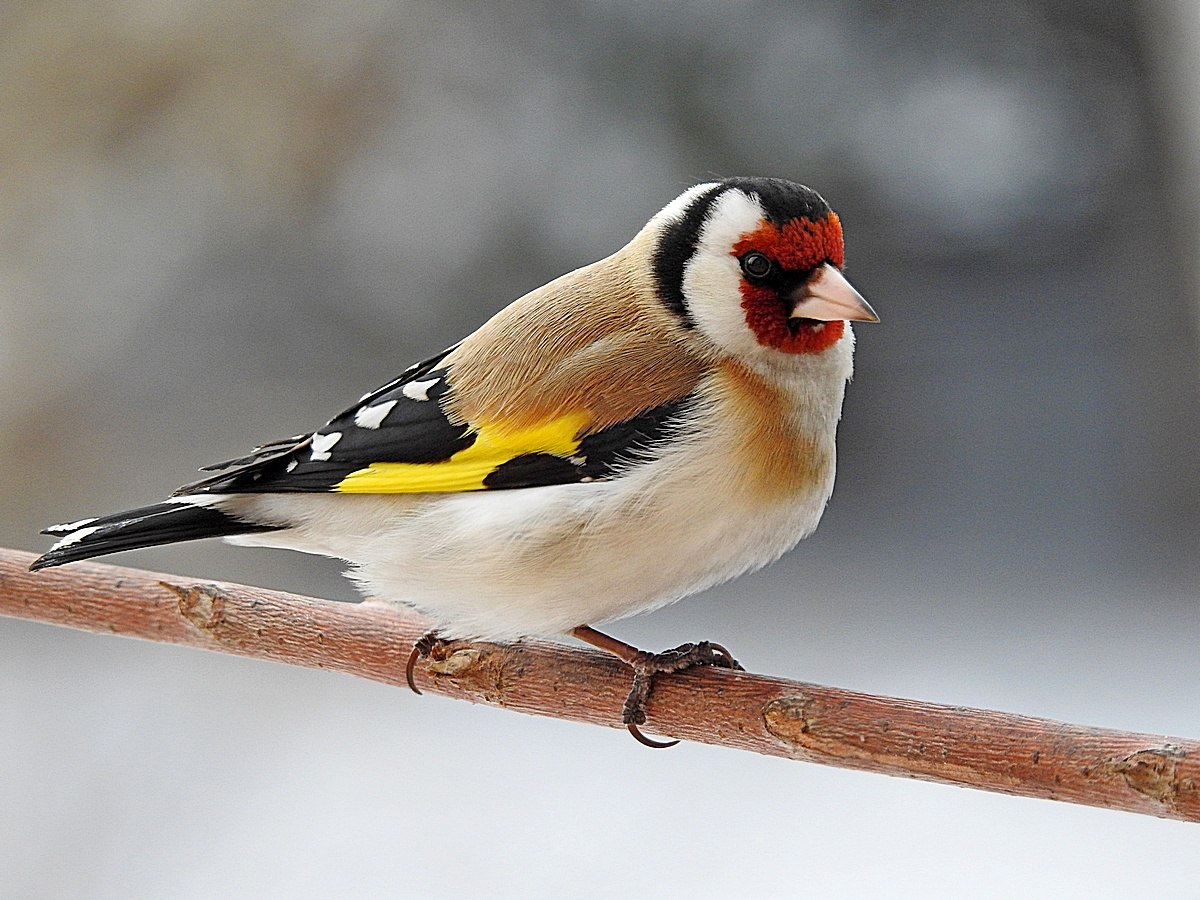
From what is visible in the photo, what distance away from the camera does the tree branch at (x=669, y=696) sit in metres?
0.78

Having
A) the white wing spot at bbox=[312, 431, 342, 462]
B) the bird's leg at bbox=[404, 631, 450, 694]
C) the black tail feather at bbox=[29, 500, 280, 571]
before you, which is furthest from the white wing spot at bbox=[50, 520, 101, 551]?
the bird's leg at bbox=[404, 631, 450, 694]

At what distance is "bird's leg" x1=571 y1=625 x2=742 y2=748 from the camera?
3.07 ft

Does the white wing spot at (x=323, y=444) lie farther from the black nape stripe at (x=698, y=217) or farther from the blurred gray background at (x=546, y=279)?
the blurred gray background at (x=546, y=279)

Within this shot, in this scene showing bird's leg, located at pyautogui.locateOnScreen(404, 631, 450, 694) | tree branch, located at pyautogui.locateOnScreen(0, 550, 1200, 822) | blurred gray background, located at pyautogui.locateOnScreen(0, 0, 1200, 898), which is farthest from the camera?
blurred gray background, located at pyautogui.locateOnScreen(0, 0, 1200, 898)

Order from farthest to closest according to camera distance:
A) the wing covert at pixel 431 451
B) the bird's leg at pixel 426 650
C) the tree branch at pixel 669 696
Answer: the bird's leg at pixel 426 650, the wing covert at pixel 431 451, the tree branch at pixel 669 696

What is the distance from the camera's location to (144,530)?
927 millimetres

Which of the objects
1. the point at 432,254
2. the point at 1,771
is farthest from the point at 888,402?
the point at 1,771

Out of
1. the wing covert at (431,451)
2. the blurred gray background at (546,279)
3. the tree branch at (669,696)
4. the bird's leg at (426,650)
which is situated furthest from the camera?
the blurred gray background at (546,279)

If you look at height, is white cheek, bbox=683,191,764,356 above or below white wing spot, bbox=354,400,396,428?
above

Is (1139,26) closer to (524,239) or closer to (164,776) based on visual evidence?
(524,239)

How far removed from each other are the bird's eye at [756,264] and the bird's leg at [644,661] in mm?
265

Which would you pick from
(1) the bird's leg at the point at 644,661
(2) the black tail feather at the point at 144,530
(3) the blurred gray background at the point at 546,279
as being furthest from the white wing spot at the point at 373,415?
(3) the blurred gray background at the point at 546,279

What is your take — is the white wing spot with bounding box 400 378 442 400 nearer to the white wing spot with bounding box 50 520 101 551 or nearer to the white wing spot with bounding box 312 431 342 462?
the white wing spot with bounding box 312 431 342 462

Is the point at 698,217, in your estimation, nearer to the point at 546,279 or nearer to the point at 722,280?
the point at 722,280
